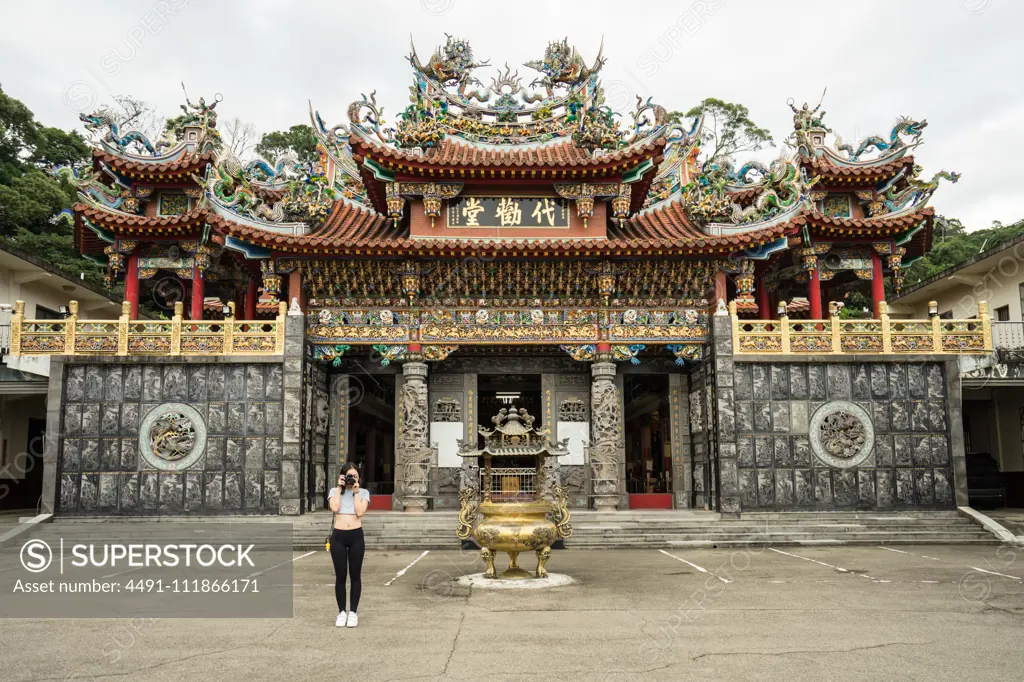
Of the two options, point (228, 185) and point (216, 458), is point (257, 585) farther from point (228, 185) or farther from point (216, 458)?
point (228, 185)

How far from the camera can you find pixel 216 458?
51.8 ft

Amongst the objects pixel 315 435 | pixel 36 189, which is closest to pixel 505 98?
pixel 315 435

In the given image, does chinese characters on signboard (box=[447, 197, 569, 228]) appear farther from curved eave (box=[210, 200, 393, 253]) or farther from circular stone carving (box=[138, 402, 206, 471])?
circular stone carving (box=[138, 402, 206, 471])

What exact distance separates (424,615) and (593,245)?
10303 millimetres

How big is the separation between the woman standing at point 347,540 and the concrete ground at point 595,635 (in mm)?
219

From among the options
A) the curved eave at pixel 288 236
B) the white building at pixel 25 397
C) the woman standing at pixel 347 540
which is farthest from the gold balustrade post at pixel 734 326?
the white building at pixel 25 397

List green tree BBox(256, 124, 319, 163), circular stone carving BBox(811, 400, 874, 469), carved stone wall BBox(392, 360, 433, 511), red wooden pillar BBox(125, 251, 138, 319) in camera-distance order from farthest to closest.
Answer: green tree BBox(256, 124, 319, 163)
red wooden pillar BBox(125, 251, 138, 319)
carved stone wall BBox(392, 360, 433, 511)
circular stone carving BBox(811, 400, 874, 469)

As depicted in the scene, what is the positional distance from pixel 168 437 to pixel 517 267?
26.3 ft

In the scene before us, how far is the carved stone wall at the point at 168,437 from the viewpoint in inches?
615

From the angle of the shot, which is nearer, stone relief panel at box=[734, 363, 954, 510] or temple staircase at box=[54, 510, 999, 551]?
temple staircase at box=[54, 510, 999, 551]

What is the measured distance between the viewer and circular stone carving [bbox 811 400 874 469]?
52.9 feet

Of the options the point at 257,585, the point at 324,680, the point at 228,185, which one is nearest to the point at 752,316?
the point at 228,185

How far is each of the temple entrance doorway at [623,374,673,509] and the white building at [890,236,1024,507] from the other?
7585 mm

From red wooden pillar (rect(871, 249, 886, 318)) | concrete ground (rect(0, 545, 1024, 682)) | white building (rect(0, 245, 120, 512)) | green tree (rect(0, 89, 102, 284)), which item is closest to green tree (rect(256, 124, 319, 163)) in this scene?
green tree (rect(0, 89, 102, 284))
